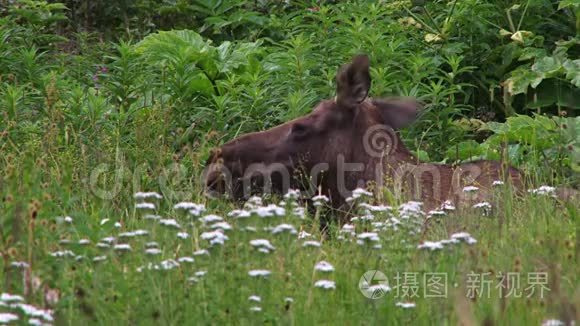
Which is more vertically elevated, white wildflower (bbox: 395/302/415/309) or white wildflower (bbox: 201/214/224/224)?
white wildflower (bbox: 201/214/224/224)

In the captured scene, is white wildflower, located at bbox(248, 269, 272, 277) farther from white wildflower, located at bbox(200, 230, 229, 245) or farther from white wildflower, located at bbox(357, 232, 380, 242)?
white wildflower, located at bbox(357, 232, 380, 242)

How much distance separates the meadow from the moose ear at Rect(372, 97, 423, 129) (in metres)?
0.61

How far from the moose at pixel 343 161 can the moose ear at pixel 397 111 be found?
7 centimetres

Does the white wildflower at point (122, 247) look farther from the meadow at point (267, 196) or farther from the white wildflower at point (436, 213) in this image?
the white wildflower at point (436, 213)

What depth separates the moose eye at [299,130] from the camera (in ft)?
23.1

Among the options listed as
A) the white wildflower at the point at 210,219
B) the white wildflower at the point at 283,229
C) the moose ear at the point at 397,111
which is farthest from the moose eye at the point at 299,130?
the white wildflower at the point at 283,229

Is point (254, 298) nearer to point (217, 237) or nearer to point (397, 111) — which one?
point (217, 237)

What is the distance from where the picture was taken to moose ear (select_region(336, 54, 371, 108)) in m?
6.84

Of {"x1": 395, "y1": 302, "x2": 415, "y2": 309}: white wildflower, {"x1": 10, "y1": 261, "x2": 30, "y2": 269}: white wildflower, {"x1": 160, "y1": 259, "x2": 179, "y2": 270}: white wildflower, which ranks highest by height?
{"x1": 10, "y1": 261, "x2": 30, "y2": 269}: white wildflower

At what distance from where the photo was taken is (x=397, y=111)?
7387mm

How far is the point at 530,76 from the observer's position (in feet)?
28.6

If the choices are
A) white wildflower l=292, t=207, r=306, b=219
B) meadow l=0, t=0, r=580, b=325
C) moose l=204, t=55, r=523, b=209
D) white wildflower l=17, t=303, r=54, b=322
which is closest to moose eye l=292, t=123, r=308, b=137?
moose l=204, t=55, r=523, b=209

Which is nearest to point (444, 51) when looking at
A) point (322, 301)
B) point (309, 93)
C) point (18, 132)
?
point (309, 93)

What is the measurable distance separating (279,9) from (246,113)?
299 cm
